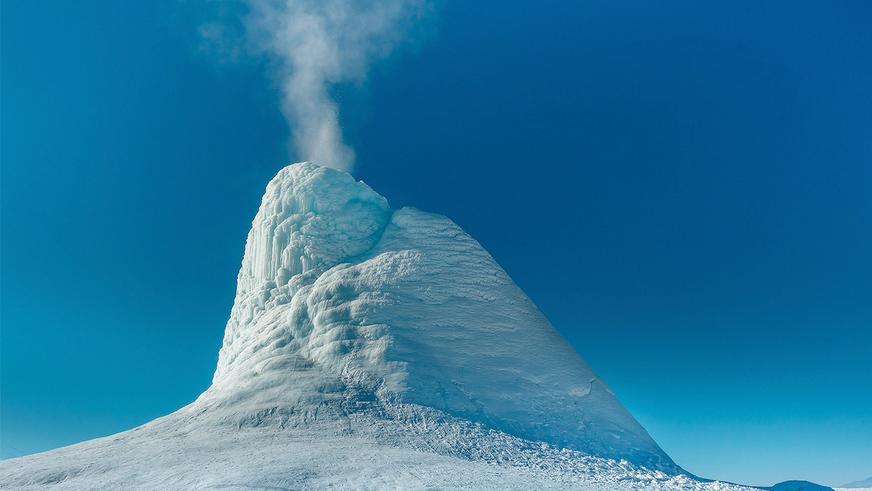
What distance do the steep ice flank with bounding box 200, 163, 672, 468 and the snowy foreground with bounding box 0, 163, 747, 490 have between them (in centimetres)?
13

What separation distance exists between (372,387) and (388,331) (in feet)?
15.1

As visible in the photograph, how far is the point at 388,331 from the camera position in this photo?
42.5 meters

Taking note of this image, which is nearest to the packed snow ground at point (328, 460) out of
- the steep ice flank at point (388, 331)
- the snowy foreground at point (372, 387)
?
Result: the snowy foreground at point (372, 387)

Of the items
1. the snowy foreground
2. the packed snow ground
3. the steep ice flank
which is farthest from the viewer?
the steep ice flank

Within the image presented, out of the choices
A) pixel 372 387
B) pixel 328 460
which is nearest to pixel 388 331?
pixel 372 387

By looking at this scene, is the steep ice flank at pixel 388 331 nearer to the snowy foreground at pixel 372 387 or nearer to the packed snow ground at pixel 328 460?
the snowy foreground at pixel 372 387

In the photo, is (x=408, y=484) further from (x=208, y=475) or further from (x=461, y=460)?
(x=208, y=475)

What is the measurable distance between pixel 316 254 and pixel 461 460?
23150 millimetres

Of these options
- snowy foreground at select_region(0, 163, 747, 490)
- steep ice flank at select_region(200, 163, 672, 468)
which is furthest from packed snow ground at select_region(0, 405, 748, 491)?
steep ice flank at select_region(200, 163, 672, 468)

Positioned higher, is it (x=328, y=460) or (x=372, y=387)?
(x=372, y=387)

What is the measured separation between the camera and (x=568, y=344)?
47219mm

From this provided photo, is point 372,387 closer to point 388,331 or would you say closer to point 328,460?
point 388,331

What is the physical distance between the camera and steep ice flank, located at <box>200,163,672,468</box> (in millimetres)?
38844

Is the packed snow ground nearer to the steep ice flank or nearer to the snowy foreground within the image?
the snowy foreground
